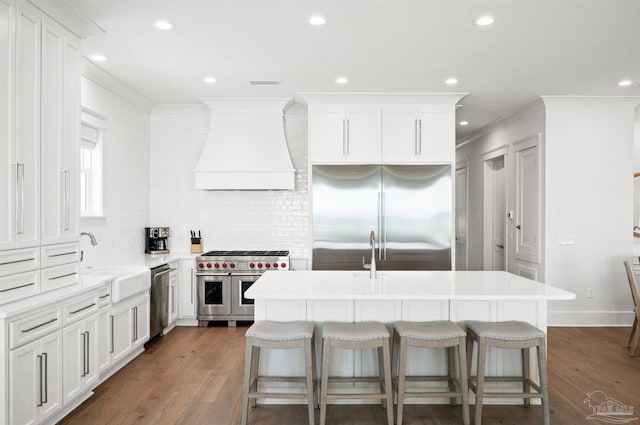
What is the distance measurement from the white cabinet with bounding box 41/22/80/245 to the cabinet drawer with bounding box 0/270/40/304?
9.6 inches

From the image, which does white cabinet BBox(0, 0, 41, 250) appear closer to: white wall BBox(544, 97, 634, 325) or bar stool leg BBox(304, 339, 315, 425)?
bar stool leg BBox(304, 339, 315, 425)

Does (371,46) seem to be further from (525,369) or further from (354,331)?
(525,369)

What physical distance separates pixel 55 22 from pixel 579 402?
4.55m

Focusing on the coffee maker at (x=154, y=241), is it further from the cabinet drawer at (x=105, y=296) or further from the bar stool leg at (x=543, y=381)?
the bar stool leg at (x=543, y=381)

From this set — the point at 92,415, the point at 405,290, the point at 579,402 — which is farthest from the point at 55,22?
the point at 579,402

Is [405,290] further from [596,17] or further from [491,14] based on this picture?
[596,17]

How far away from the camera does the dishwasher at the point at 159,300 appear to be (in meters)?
4.42

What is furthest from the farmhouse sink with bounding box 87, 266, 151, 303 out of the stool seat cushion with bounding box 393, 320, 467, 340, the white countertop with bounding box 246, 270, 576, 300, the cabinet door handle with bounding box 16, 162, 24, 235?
the stool seat cushion with bounding box 393, 320, 467, 340

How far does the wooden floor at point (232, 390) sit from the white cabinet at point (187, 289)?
518 millimetres

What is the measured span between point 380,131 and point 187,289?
2999mm

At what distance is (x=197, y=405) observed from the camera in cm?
308

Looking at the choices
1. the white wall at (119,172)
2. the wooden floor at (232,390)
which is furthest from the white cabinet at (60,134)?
the wooden floor at (232,390)

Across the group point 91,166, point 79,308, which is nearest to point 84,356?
point 79,308

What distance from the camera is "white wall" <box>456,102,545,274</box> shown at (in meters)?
5.46
